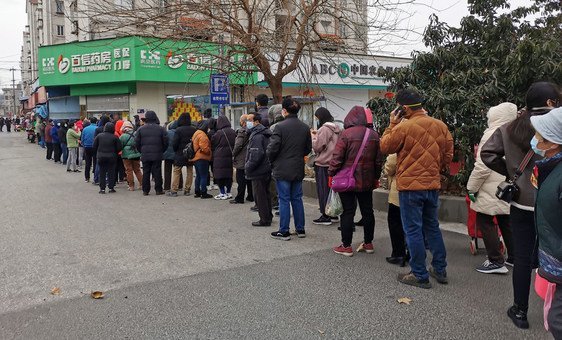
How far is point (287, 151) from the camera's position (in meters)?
6.35

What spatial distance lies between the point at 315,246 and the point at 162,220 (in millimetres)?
2875

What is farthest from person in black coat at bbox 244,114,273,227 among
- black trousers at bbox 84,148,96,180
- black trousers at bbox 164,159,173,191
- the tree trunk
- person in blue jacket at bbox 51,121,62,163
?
person in blue jacket at bbox 51,121,62,163

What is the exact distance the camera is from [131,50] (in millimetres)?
21688

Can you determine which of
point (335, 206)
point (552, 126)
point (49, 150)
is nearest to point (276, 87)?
point (335, 206)

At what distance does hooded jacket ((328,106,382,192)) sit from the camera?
536 centimetres

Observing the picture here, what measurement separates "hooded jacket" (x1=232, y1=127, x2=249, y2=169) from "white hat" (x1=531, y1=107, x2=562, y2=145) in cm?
633

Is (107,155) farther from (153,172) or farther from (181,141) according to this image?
(181,141)

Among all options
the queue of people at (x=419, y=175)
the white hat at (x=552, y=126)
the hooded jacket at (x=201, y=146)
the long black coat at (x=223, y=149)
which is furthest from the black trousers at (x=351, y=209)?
the hooded jacket at (x=201, y=146)

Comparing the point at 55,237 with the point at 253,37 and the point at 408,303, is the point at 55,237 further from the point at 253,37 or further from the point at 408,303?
the point at 253,37

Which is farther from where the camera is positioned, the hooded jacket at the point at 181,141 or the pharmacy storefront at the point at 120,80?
the pharmacy storefront at the point at 120,80

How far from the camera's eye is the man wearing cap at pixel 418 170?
14.3 ft

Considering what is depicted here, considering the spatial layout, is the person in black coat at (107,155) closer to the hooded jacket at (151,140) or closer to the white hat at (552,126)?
the hooded jacket at (151,140)

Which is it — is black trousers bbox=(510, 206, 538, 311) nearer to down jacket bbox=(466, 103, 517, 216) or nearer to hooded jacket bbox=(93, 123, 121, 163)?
down jacket bbox=(466, 103, 517, 216)

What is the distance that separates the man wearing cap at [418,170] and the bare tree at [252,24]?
5834 millimetres
